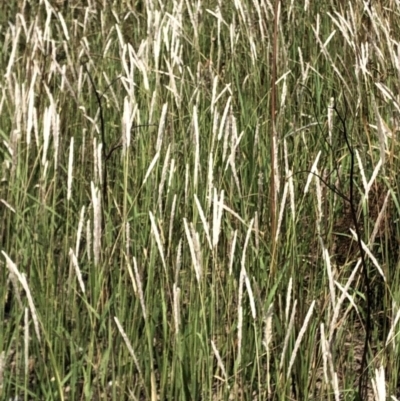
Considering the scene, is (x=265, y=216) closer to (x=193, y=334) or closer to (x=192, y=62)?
(x=193, y=334)

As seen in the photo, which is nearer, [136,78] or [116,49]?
[136,78]

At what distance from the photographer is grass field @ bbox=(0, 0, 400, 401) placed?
1.47m

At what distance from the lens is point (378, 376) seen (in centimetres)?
104

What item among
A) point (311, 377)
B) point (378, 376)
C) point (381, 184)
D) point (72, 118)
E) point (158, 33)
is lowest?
point (311, 377)

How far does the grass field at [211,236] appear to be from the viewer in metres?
1.47

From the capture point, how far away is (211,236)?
1.66 metres

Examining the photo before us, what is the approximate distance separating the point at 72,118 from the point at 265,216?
821 mm

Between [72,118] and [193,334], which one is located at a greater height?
[72,118]

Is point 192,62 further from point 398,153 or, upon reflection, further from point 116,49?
point 398,153

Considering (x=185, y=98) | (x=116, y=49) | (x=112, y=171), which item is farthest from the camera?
(x=116, y=49)

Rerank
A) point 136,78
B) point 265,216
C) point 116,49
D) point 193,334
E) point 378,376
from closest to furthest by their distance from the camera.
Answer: point 378,376
point 193,334
point 265,216
point 136,78
point 116,49

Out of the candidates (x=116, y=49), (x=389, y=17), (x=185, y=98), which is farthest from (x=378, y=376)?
(x=116, y=49)

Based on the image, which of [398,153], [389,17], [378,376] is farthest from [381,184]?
[378,376]

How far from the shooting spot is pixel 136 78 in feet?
8.41
